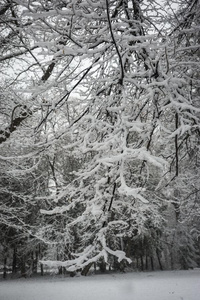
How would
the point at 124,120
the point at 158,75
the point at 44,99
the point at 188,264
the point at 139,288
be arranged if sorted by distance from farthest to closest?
the point at 188,264 < the point at 139,288 < the point at 44,99 < the point at 158,75 < the point at 124,120

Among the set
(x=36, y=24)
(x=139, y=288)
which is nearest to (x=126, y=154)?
(x=36, y=24)

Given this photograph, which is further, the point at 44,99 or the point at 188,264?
the point at 188,264

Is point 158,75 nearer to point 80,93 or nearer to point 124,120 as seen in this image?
point 124,120

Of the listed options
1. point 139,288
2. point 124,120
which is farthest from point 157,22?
point 139,288

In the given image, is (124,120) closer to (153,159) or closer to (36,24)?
(153,159)

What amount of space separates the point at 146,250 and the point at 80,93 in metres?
26.7

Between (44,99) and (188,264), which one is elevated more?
(44,99)

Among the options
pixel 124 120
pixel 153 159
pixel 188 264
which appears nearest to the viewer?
pixel 153 159

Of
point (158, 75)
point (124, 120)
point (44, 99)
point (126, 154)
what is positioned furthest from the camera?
point (44, 99)

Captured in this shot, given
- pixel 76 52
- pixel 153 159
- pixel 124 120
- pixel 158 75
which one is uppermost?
pixel 76 52

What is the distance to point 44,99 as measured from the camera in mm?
2271

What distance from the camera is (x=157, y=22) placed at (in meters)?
2.30

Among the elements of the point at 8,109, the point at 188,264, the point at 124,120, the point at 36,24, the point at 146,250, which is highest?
the point at 8,109

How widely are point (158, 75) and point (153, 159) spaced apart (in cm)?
71
